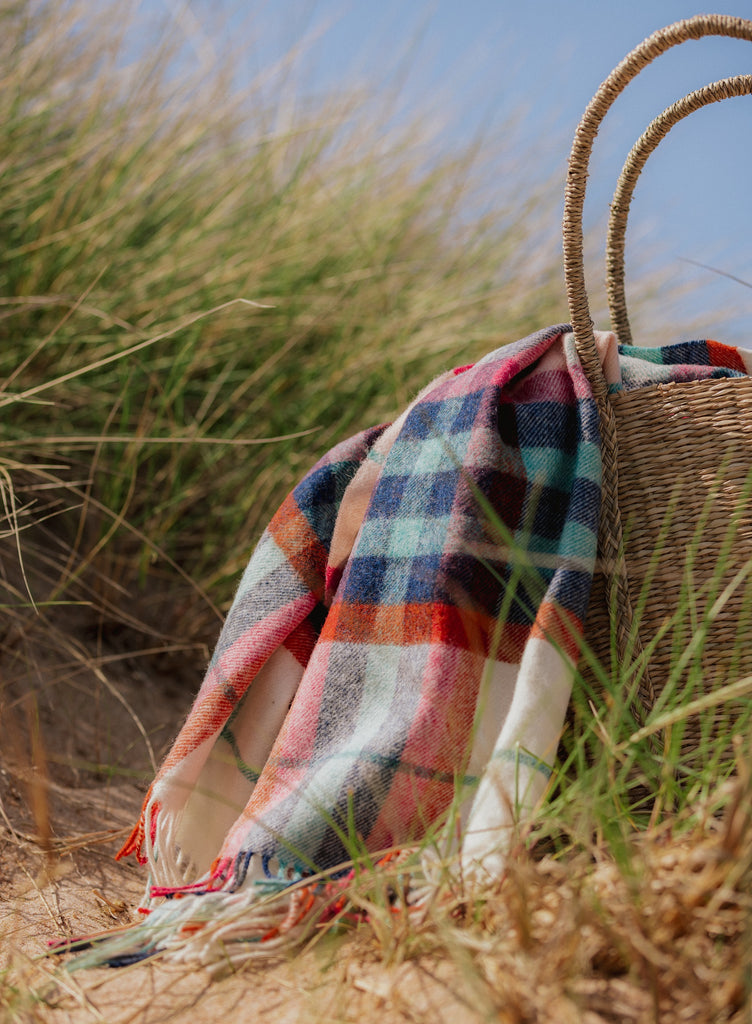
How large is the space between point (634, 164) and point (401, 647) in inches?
Result: 30.5

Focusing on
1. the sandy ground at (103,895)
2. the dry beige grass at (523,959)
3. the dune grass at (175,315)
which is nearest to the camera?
the dry beige grass at (523,959)

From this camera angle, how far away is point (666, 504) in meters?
1.03

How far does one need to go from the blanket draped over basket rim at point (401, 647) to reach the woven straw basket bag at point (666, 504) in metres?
0.05

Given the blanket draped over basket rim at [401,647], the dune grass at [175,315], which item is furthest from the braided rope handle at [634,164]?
the dune grass at [175,315]

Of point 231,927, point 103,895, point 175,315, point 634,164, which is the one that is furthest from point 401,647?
point 175,315

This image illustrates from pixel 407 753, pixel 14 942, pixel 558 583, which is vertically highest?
pixel 558 583

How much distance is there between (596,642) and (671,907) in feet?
1.54

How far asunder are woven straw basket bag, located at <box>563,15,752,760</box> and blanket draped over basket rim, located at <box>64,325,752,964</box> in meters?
0.05

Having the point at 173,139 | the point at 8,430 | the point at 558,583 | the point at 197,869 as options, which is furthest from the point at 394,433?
the point at 173,139

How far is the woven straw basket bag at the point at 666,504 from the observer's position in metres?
0.98

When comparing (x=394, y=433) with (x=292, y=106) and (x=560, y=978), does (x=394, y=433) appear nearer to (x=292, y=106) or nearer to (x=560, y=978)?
(x=560, y=978)

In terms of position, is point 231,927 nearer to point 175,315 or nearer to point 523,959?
point 523,959

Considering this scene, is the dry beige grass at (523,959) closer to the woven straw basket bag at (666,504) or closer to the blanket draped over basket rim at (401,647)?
the blanket draped over basket rim at (401,647)

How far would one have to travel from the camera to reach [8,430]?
5.70ft
